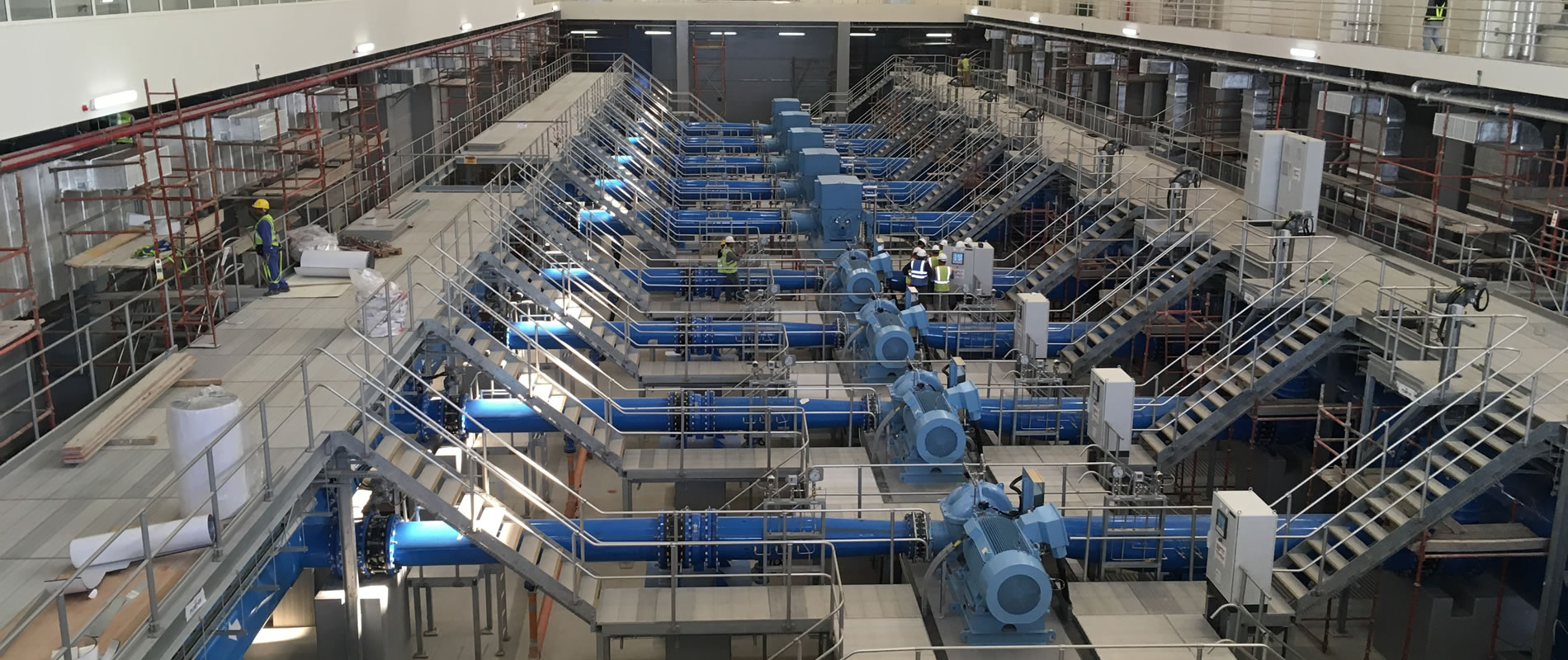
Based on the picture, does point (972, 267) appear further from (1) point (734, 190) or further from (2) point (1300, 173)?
(1) point (734, 190)

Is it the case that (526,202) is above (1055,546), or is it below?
above

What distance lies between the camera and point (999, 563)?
10023mm

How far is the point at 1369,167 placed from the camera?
19.4 metres

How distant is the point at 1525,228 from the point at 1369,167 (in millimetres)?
3381

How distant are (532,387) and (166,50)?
194 inches

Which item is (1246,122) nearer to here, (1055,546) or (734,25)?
(1055,546)

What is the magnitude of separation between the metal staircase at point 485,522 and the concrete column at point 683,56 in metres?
32.3

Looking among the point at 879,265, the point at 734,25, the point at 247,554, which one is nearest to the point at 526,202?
the point at 879,265

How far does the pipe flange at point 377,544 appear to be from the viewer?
10.2 meters

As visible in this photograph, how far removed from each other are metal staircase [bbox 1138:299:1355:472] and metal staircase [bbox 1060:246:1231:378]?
8.60ft

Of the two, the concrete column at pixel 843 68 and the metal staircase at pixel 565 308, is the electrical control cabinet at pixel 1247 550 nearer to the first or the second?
the metal staircase at pixel 565 308

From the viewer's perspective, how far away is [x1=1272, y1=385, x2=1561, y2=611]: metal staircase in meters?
10.7

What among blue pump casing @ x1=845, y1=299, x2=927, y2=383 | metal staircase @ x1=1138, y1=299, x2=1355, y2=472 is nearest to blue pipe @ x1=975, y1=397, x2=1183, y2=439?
metal staircase @ x1=1138, y1=299, x2=1355, y2=472

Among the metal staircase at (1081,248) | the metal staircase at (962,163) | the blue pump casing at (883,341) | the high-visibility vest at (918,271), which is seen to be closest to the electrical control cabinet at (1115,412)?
the blue pump casing at (883,341)
